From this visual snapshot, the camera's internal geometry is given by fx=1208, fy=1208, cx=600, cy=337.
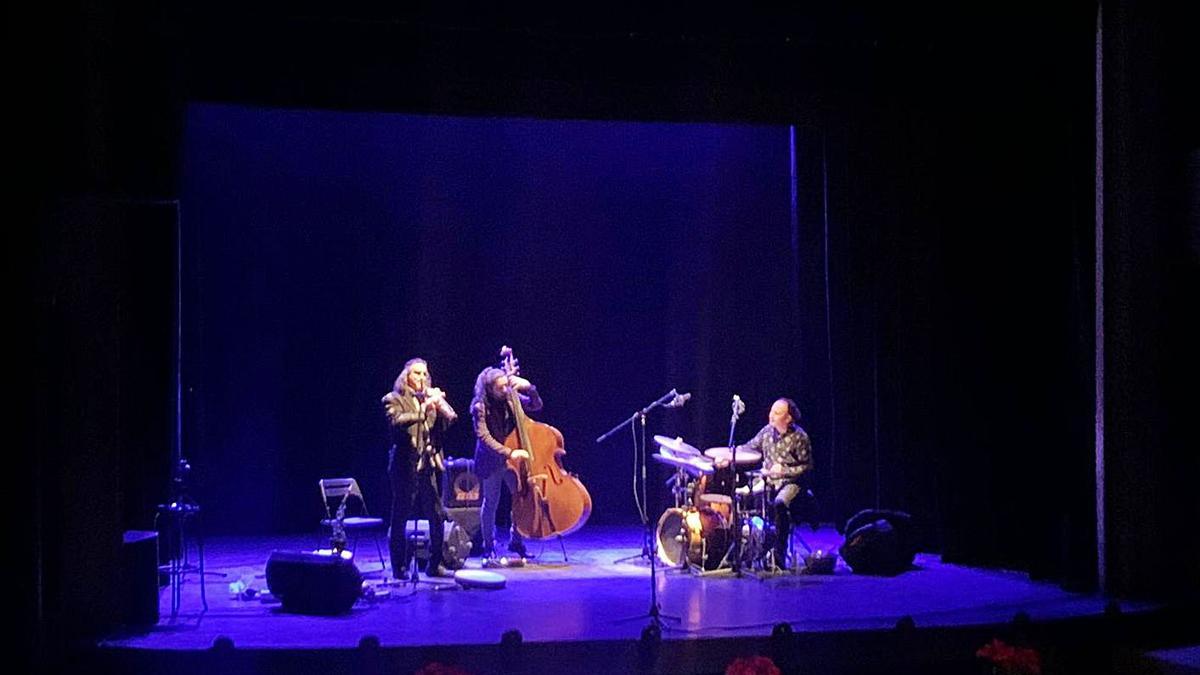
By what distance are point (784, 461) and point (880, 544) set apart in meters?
0.95

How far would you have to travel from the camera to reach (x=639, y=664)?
659 centimetres

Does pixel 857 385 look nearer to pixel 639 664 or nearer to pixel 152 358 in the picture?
pixel 639 664

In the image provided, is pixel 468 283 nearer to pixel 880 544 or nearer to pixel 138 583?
pixel 880 544

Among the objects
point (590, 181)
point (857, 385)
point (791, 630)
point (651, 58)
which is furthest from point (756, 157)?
point (791, 630)

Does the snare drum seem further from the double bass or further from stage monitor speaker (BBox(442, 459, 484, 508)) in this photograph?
stage monitor speaker (BBox(442, 459, 484, 508))

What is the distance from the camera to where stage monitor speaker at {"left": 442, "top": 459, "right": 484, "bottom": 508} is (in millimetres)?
9484

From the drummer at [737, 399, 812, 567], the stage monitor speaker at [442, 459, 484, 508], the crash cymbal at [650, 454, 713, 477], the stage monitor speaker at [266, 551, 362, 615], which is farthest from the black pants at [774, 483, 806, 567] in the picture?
the stage monitor speaker at [266, 551, 362, 615]

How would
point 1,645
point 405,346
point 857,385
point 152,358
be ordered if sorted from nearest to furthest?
point 1,645 < point 152,358 < point 857,385 < point 405,346

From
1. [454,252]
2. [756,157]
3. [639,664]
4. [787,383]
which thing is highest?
[756,157]

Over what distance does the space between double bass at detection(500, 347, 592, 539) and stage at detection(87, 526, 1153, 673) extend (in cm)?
37

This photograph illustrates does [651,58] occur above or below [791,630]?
above

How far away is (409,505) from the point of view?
28.2 feet

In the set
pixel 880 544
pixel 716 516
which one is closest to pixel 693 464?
pixel 716 516

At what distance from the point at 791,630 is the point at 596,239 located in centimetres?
583
